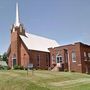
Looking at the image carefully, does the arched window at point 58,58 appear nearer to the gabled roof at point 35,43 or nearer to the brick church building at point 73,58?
the brick church building at point 73,58

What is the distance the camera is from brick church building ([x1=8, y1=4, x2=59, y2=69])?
48688 mm

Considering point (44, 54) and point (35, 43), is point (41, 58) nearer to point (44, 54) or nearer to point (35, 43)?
point (44, 54)

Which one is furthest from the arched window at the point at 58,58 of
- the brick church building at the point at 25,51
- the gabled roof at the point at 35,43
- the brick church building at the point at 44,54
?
the gabled roof at the point at 35,43

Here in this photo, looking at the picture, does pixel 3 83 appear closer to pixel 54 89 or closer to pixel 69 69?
pixel 54 89

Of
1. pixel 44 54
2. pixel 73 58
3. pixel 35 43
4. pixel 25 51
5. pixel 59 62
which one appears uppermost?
pixel 35 43

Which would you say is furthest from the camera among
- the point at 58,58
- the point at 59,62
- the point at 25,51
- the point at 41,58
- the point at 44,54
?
the point at 44,54

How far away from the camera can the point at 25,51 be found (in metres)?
49.0

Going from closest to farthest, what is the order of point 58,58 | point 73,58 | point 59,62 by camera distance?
point 73,58 → point 59,62 → point 58,58

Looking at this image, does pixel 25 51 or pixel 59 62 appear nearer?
pixel 25 51

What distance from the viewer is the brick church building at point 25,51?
160ft

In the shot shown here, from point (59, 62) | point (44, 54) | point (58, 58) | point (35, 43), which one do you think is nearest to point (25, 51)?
point (35, 43)

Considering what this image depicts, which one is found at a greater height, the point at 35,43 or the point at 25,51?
the point at 35,43

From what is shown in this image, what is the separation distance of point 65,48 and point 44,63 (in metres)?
6.08

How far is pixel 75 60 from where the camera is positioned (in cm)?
4741
